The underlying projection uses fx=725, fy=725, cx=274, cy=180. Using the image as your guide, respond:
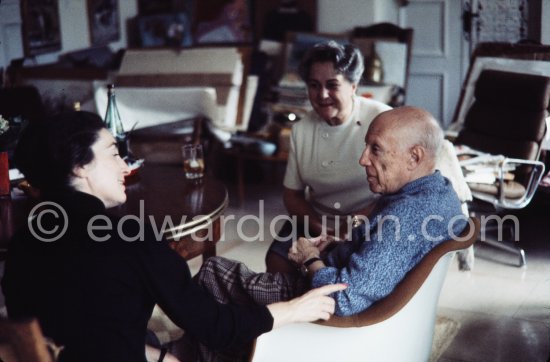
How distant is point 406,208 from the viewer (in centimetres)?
198

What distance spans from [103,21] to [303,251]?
4.87 meters

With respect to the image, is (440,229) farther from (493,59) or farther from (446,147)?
(493,59)

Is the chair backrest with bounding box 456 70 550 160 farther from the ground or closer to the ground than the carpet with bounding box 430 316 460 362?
farther from the ground

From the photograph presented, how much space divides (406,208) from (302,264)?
404 mm

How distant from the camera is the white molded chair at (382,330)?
188 centimetres

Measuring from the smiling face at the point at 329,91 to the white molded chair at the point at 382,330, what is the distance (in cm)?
92

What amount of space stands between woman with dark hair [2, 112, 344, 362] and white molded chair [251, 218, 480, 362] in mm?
319

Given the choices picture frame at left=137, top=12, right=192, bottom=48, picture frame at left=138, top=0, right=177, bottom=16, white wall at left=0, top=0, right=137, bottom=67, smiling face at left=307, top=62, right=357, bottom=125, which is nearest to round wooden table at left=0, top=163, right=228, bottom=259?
smiling face at left=307, top=62, right=357, bottom=125

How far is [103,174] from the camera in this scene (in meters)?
1.72

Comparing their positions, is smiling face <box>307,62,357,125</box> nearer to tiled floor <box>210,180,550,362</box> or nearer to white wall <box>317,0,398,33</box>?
tiled floor <box>210,180,550,362</box>

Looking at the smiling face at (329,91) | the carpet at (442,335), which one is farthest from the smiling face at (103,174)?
the carpet at (442,335)

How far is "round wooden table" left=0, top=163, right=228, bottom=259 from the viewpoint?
2.46 meters

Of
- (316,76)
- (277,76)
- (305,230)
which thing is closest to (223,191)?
(305,230)

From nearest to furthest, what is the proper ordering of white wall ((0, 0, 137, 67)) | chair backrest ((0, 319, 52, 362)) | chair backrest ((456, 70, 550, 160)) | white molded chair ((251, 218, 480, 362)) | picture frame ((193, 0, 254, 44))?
chair backrest ((0, 319, 52, 362)) → white molded chair ((251, 218, 480, 362)) → chair backrest ((456, 70, 550, 160)) → white wall ((0, 0, 137, 67)) → picture frame ((193, 0, 254, 44))
